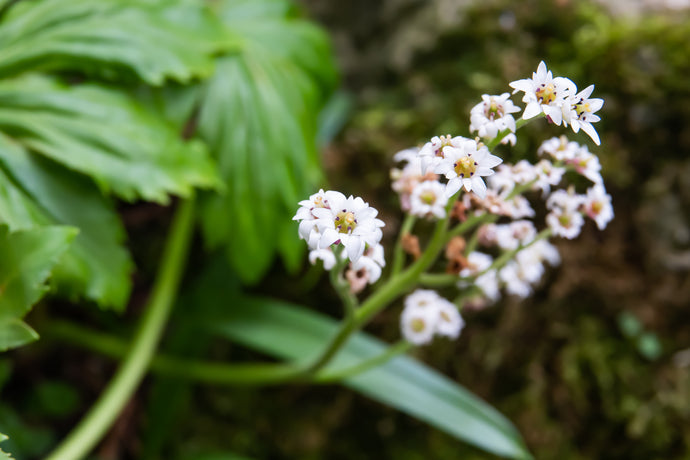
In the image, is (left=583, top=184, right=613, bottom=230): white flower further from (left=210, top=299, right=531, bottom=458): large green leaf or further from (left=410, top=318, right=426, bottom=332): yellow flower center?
(left=210, top=299, right=531, bottom=458): large green leaf

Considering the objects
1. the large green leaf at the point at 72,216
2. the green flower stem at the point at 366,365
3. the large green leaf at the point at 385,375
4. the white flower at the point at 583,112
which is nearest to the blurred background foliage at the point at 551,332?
the large green leaf at the point at 385,375

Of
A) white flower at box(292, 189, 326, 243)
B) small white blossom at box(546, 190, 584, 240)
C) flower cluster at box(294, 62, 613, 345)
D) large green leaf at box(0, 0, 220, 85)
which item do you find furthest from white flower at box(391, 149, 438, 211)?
large green leaf at box(0, 0, 220, 85)

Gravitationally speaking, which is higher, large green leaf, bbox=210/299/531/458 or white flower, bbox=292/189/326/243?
large green leaf, bbox=210/299/531/458

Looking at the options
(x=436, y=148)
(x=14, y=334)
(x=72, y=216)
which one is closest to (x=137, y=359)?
(x=72, y=216)

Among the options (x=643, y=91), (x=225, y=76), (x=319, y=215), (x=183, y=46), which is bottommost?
(x=319, y=215)

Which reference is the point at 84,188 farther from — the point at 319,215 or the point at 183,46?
the point at 319,215

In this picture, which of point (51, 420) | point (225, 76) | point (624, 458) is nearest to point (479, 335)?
point (624, 458)
